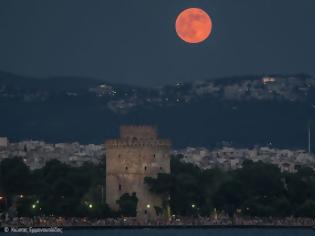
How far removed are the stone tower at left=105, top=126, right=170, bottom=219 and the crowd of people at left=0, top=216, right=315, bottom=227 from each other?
6.40ft

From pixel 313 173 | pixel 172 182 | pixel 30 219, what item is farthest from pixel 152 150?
pixel 313 173

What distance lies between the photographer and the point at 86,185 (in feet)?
439

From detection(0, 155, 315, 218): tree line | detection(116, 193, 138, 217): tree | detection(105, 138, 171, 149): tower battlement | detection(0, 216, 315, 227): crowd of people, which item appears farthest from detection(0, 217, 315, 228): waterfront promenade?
detection(105, 138, 171, 149): tower battlement

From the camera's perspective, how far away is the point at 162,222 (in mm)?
120938

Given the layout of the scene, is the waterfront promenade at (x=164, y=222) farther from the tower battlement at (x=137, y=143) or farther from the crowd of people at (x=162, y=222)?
the tower battlement at (x=137, y=143)

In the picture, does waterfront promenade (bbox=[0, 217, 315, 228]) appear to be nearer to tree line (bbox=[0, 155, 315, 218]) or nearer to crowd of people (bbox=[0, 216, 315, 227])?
crowd of people (bbox=[0, 216, 315, 227])

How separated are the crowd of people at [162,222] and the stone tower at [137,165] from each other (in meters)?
1.95

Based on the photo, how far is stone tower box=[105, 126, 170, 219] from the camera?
124m

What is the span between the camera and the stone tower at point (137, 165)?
123938 mm

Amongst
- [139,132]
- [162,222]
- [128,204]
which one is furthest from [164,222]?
[139,132]

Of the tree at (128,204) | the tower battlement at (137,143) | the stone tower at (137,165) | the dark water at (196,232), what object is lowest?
the dark water at (196,232)

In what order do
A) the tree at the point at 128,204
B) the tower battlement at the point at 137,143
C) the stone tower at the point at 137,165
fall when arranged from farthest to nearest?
the tower battlement at the point at 137,143, the stone tower at the point at 137,165, the tree at the point at 128,204

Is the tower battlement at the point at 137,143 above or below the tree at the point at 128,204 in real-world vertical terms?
above

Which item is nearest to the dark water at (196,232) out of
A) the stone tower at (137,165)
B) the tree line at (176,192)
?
the tree line at (176,192)
